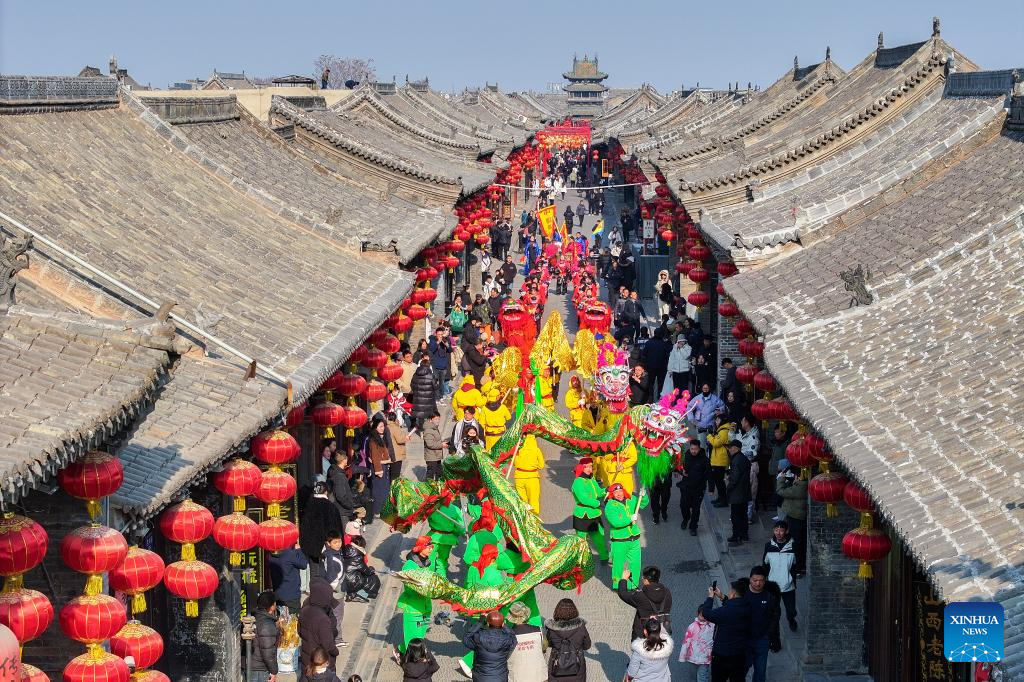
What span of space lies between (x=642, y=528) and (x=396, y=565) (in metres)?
3.64

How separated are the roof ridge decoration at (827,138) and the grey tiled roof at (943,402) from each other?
12.3 m

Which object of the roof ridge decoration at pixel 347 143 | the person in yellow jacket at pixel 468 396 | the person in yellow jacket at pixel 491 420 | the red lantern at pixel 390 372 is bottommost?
the person in yellow jacket at pixel 491 420

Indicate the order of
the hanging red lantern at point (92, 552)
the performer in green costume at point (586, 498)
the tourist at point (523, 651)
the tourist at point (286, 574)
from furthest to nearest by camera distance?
the performer in green costume at point (586, 498) < the tourist at point (286, 574) < the tourist at point (523, 651) < the hanging red lantern at point (92, 552)

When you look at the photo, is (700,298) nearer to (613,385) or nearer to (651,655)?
(613,385)

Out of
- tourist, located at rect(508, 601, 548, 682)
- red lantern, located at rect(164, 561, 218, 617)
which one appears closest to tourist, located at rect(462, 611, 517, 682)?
tourist, located at rect(508, 601, 548, 682)

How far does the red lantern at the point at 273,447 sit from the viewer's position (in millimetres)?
14055

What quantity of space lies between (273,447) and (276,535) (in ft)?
2.75

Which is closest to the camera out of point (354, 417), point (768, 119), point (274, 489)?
point (274, 489)

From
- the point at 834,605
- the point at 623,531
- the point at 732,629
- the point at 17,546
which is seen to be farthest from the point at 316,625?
the point at 17,546

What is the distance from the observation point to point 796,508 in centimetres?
1709

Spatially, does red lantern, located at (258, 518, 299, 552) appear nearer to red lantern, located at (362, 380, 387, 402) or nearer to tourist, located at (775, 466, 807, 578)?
tourist, located at (775, 466, 807, 578)

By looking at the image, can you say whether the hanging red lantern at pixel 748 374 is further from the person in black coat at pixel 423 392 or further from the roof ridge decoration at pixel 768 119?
the roof ridge decoration at pixel 768 119

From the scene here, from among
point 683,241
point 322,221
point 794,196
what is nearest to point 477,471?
point 322,221

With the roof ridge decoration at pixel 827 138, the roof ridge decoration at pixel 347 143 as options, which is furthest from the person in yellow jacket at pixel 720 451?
the roof ridge decoration at pixel 347 143
